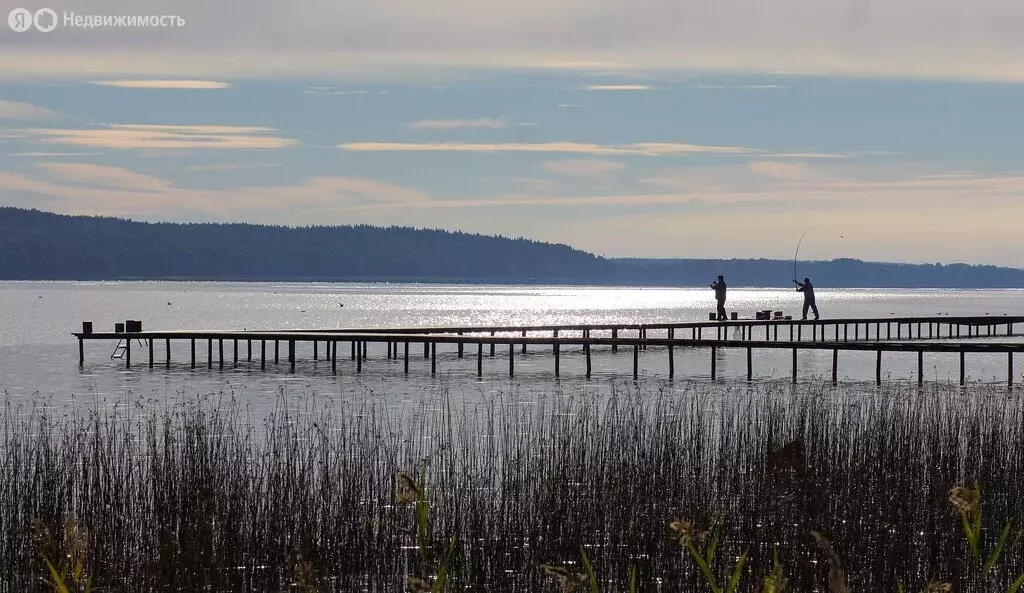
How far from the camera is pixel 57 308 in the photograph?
119 m

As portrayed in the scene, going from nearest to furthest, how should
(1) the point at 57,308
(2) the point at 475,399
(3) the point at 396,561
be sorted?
1. (3) the point at 396,561
2. (2) the point at 475,399
3. (1) the point at 57,308

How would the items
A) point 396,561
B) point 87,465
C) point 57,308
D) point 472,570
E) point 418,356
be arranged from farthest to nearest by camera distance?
point 57,308
point 418,356
point 87,465
point 396,561
point 472,570

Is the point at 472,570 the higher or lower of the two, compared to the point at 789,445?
lower

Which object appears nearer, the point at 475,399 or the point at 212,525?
the point at 212,525

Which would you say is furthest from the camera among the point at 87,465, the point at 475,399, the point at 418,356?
the point at 418,356

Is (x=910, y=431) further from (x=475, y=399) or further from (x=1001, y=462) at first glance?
(x=475, y=399)

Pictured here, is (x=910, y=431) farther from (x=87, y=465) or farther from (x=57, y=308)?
(x=57, y=308)

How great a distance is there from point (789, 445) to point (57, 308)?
11851cm

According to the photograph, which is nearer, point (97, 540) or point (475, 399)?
point (97, 540)

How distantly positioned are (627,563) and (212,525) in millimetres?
3051

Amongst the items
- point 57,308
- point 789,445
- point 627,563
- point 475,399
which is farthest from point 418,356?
point 57,308

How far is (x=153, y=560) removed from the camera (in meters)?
9.67

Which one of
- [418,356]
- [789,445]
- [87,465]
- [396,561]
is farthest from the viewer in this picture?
[418,356]

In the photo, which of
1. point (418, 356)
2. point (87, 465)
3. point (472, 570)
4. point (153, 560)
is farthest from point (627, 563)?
point (418, 356)
